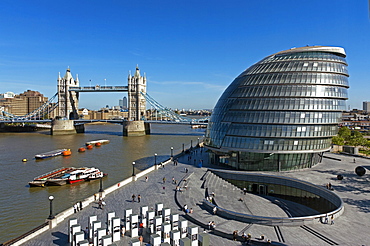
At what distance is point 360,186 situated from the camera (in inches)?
1217

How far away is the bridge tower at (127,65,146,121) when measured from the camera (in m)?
127

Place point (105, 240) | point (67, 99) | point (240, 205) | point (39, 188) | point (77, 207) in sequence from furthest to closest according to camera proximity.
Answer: point (67, 99)
point (39, 188)
point (240, 205)
point (77, 207)
point (105, 240)

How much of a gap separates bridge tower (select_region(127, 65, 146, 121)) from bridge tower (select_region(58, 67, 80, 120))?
29.0m

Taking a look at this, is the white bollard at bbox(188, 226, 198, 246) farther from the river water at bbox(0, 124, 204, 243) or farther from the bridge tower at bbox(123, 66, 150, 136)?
the bridge tower at bbox(123, 66, 150, 136)

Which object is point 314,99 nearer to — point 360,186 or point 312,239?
point 360,186

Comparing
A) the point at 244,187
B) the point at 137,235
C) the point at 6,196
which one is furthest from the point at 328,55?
the point at 6,196

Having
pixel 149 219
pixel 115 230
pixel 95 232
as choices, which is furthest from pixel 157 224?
pixel 95 232

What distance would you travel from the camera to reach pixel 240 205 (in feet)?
92.0

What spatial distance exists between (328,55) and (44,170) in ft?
155

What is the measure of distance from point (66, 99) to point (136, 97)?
112 feet

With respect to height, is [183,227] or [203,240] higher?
[183,227]

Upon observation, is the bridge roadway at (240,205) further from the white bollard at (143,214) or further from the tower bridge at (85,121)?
the tower bridge at (85,121)

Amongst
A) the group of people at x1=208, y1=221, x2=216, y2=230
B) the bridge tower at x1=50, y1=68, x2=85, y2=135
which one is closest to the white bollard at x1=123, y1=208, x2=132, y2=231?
the group of people at x1=208, y1=221, x2=216, y2=230

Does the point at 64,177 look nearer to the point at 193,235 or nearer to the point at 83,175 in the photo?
the point at 83,175
